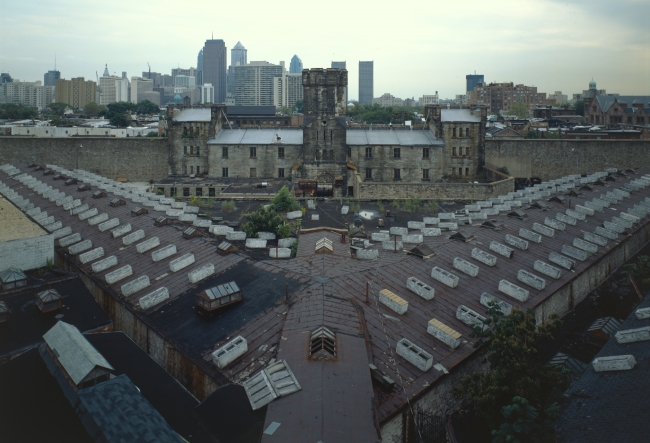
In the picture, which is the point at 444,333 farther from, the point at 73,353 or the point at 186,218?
the point at 186,218

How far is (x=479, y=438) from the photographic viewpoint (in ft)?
51.0

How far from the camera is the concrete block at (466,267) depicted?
75.9 feet

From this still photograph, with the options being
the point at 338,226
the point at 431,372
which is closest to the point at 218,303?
the point at 431,372

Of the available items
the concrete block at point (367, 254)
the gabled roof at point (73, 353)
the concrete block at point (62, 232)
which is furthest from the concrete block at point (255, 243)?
the gabled roof at point (73, 353)

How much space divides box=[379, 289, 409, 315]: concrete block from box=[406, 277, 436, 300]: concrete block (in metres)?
1.03

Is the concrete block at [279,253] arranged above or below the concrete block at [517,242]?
below

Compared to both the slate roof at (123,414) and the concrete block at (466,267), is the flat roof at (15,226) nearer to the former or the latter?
the slate roof at (123,414)

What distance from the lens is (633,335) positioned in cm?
1755

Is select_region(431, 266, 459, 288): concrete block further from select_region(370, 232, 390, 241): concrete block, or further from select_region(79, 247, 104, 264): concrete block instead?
select_region(79, 247, 104, 264): concrete block

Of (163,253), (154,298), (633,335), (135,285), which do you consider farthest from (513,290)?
(163,253)

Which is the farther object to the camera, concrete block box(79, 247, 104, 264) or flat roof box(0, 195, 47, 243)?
concrete block box(79, 247, 104, 264)

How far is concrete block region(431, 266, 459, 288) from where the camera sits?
21.9m

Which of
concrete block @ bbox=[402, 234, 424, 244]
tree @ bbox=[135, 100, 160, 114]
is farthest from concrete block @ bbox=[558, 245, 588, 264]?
tree @ bbox=[135, 100, 160, 114]

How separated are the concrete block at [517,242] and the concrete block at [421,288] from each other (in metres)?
7.83
